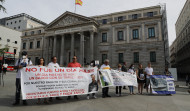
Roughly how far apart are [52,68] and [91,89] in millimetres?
2242

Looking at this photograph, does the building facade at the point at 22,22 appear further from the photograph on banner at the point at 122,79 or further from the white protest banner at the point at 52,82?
the photograph on banner at the point at 122,79

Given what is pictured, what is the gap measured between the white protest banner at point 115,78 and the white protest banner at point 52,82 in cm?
98

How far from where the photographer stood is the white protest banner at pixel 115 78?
22.5 feet

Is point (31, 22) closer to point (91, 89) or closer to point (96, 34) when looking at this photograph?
point (96, 34)

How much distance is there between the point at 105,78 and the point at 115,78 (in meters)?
0.72

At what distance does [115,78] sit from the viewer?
7.29 metres

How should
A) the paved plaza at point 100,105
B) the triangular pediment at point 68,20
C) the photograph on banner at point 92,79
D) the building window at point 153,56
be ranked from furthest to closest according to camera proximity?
the triangular pediment at point 68,20
the building window at point 153,56
the photograph on banner at point 92,79
the paved plaza at point 100,105

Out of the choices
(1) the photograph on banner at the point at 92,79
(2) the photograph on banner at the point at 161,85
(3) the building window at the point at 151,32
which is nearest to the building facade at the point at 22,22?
(3) the building window at the point at 151,32

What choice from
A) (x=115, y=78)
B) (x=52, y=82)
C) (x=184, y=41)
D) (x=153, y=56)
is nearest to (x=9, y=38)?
(x=153, y=56)

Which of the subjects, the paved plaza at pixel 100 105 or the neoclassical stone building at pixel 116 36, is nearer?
the paved plaza at pixel 100 105

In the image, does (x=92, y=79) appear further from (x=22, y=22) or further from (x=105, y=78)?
(x=22, y=22)

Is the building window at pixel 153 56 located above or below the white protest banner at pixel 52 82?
above

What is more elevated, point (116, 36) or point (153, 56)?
point (116, 36)

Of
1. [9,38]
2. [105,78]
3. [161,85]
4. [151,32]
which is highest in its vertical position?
[9,38]
